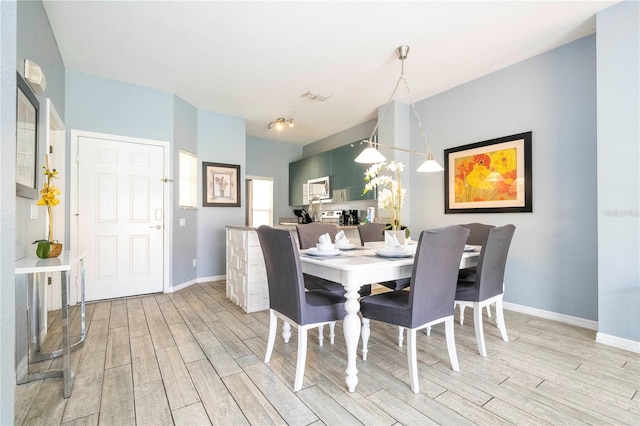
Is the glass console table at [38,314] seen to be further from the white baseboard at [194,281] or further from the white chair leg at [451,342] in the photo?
the white chair leg at [451,342]

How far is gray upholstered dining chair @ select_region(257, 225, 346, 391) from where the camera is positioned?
172 centimetres

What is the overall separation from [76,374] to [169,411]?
87cm

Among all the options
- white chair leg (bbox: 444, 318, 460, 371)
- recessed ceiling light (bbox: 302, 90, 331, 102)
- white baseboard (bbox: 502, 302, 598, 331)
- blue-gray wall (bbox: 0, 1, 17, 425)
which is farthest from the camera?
recessed ceiling light (bbox: 302, 90, 331, 102)

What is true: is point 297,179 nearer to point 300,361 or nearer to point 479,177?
point 479,177

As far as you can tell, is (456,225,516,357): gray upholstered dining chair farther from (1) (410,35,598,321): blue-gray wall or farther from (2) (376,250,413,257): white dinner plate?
(1) (410,35,598,321): blue-gray wall

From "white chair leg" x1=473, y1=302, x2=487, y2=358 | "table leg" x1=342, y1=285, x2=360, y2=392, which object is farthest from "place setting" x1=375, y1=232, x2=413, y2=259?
"white chair leg" x1=473, y1=302, x2=487, y2=358

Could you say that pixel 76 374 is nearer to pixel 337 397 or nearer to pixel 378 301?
pixel 337 397

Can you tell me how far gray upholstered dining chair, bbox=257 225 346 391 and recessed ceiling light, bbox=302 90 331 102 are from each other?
269 centimetres

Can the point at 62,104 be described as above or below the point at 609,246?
above

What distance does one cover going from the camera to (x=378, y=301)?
189 centimetres

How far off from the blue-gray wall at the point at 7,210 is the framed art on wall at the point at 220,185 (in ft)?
13.5

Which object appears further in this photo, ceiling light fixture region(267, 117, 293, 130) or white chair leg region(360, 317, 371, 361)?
ceiling light fixture region(267, 117, 293, 130)

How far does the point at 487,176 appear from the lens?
343cm

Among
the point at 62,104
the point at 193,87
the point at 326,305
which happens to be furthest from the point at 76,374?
the point at 193,87
